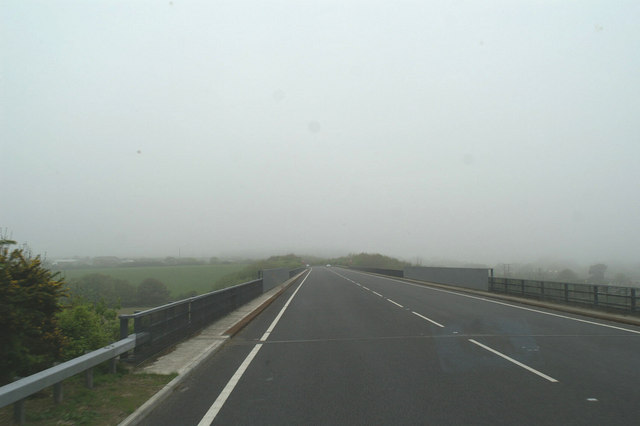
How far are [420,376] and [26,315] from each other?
6.22 metres

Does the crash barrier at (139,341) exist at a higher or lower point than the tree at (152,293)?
higher

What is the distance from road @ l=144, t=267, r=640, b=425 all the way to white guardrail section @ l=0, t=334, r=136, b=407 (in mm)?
1211

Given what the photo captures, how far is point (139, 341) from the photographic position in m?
7.97

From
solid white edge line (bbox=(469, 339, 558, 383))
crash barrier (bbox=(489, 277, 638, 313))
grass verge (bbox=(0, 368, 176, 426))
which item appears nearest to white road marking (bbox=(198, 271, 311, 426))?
grass verge (bbox=(0, 368, 176, 426))

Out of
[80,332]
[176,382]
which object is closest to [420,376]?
[176,382]

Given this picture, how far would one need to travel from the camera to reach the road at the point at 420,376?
18.5 ft

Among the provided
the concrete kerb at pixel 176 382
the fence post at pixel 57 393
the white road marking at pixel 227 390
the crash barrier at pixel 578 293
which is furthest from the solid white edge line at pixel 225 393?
the crash barrier at pixel 578 293

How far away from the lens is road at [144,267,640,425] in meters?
5.65

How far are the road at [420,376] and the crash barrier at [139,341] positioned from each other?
1.19m

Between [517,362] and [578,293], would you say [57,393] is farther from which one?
[578,293]

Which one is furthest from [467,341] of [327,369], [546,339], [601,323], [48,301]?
[48,301]

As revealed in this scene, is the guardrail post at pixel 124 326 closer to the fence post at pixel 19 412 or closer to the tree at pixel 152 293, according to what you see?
the fence post at pixel 19 412

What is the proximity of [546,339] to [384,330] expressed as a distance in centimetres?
423

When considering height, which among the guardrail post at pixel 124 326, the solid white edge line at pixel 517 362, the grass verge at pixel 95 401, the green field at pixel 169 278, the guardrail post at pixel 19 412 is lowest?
the green field at pixel 169 278
